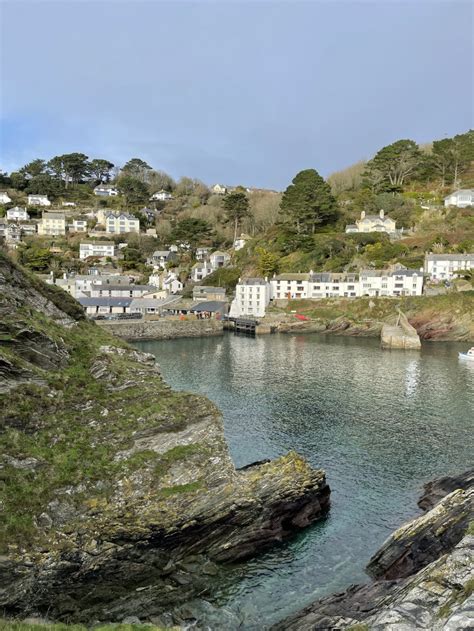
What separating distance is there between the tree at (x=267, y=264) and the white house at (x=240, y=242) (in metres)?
14.3

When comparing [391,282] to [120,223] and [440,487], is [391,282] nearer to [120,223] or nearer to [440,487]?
[440,487]

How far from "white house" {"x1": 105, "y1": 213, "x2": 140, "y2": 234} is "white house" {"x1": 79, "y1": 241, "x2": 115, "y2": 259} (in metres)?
12.2

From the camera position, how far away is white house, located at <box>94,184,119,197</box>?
155 meters

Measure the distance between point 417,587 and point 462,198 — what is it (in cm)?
11671

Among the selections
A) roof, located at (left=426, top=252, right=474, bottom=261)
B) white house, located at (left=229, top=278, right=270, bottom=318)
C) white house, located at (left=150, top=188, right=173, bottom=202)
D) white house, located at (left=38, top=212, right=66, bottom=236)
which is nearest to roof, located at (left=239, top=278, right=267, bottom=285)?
white house, located at (left=229, top=278, right=270, bottom=318)

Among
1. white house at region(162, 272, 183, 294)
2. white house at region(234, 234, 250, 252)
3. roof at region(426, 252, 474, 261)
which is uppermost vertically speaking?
white house at region(234, 234, 250, 252)

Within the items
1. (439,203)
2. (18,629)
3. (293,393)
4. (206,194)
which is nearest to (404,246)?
(439,203)

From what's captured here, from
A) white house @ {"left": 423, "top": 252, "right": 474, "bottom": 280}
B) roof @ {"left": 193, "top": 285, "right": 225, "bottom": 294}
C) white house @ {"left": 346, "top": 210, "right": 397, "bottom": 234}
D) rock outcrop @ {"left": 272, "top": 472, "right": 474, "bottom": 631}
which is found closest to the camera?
rock outcrop @ {"left": 272, "top": 472, "right": 474, "bottom": 631}

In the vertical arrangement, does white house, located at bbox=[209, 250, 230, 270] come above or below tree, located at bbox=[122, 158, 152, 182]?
below

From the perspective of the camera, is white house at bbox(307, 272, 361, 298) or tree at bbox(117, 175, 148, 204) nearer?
white house at bbox(307, 272, 361, 298)

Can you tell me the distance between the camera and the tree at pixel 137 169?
555ft

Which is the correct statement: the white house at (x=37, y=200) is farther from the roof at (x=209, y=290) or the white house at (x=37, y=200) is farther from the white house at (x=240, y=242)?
the roof at (x=209, y=290)

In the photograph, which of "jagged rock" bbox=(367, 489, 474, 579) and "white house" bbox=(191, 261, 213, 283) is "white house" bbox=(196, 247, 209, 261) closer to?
"white house" bbox=(191, 261, 213, 283)

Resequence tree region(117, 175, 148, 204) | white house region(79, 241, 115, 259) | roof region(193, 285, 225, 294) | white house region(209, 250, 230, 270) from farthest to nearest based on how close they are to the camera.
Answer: tree region(117, 175, 148, 204), white house region(79, 241, 115, 259), white house region(209, 250, 230, 270), roof region(193, 285, 225, 294)
